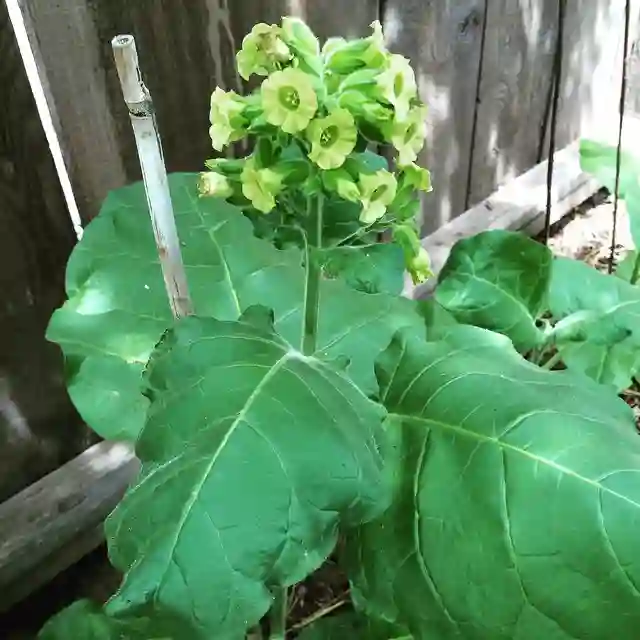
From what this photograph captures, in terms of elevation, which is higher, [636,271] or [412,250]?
[412,250]

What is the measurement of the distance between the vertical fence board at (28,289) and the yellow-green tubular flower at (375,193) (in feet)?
1.61

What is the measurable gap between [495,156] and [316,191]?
1155 mm

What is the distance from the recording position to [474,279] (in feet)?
3.84

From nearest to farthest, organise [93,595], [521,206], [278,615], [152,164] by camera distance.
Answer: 1. [152,164]
2. [278,615]
3. [93,595]
4. [521,206]

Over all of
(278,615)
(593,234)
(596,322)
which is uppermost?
(596,322)

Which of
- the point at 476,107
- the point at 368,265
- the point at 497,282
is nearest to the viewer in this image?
the point at 368,265

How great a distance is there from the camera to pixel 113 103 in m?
1.04

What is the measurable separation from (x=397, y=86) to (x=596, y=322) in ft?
1.95

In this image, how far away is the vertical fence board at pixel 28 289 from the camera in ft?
3.19

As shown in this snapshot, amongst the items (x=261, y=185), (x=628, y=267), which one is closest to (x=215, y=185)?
(x=261, y=185)

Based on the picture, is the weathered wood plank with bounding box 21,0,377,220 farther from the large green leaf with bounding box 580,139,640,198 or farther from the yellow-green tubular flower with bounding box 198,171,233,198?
the large green leaf with bounding box 580,139,640,198

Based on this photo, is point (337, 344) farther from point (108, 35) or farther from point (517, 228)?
point (517, 228)

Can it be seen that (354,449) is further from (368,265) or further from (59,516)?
(59,516)

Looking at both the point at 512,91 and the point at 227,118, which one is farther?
the point at 512,91
